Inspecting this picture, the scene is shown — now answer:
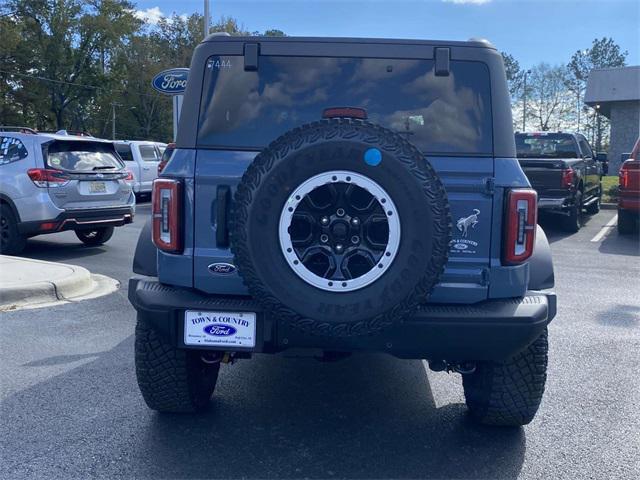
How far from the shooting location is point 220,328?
3.39 meters

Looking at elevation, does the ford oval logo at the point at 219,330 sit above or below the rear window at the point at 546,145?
below

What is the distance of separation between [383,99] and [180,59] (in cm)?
4819

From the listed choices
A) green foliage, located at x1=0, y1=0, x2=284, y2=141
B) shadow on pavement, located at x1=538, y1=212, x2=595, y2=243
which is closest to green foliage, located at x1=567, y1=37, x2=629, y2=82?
green foliage, located at x1=0, y1=0, x2=284, y2=141

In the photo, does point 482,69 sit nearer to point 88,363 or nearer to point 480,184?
point 480,184

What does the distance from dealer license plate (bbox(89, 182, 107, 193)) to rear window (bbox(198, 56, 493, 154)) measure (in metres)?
6.54

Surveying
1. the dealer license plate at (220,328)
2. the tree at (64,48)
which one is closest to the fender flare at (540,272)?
the dealer license plate at (220,328)

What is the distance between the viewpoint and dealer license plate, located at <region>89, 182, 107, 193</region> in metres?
9.72

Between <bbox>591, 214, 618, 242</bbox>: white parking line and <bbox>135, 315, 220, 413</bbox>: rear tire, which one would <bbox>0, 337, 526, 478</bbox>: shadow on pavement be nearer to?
<bbox>135, 315, 220, 413</bbox>: rear tire

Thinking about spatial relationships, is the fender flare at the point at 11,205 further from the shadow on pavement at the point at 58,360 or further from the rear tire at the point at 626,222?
the rear tire at the point at 626,222

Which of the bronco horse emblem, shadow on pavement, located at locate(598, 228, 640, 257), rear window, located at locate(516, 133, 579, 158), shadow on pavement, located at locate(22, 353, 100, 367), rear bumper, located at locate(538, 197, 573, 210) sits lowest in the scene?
shadow on pavement, located at locate(22, 353, 100, 367)

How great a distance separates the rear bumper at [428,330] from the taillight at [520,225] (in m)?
0.23

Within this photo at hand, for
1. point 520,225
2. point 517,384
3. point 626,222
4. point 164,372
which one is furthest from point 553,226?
point 164,372

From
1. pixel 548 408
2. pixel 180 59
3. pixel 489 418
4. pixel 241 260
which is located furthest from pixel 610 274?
pixel 180 59

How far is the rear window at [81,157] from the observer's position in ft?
31.1
